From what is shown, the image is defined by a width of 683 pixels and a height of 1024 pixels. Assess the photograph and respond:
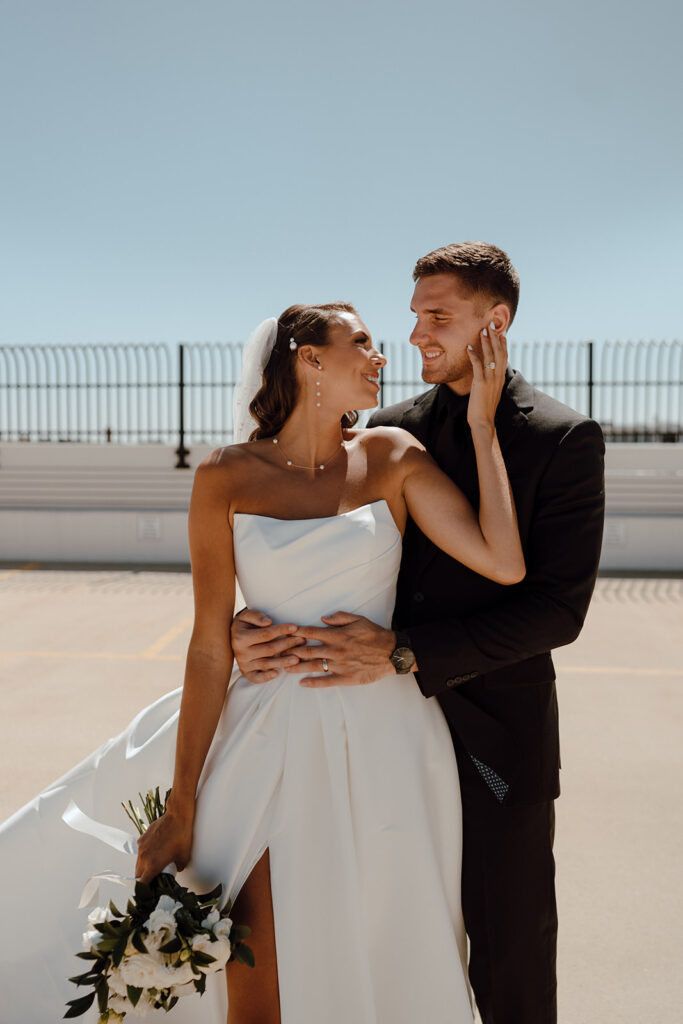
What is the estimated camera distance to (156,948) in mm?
1512

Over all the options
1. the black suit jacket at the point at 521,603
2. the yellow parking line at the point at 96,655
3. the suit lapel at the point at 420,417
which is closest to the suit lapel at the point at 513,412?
the black suit jacket at the point at 521,603

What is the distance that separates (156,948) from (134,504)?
35.2 ft

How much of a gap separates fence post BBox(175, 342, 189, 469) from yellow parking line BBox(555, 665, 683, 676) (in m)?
7.56

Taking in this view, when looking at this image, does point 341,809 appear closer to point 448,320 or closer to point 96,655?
point 448,320

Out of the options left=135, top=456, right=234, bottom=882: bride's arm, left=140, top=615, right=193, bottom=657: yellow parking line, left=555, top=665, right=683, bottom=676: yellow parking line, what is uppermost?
left=135, top=456, right=234, bottom=882: bride's arm

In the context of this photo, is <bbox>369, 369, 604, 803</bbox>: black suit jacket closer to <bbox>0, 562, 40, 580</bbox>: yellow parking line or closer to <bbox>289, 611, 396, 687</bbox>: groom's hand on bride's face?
<bbox>289, 611, 396, 687</bbox>: groom's hand on bride's face

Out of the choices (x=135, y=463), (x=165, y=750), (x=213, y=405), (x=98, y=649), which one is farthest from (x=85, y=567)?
(x=165, y=750)

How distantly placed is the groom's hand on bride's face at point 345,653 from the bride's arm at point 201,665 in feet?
0.67

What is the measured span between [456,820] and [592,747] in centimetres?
292

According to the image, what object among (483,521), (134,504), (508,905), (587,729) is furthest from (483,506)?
(134,504)

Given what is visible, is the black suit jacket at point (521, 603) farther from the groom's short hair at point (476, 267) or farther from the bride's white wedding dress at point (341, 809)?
the groom's short hair at point (476, 267)

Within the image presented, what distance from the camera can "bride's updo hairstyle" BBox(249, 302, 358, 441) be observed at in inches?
74.4

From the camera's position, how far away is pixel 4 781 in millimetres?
3838

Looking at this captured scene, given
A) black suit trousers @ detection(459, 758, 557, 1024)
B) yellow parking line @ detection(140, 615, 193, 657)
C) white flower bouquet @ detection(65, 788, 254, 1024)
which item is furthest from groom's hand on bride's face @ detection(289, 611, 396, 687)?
yellow parking line @ detection(140, 615, 193, 657)
